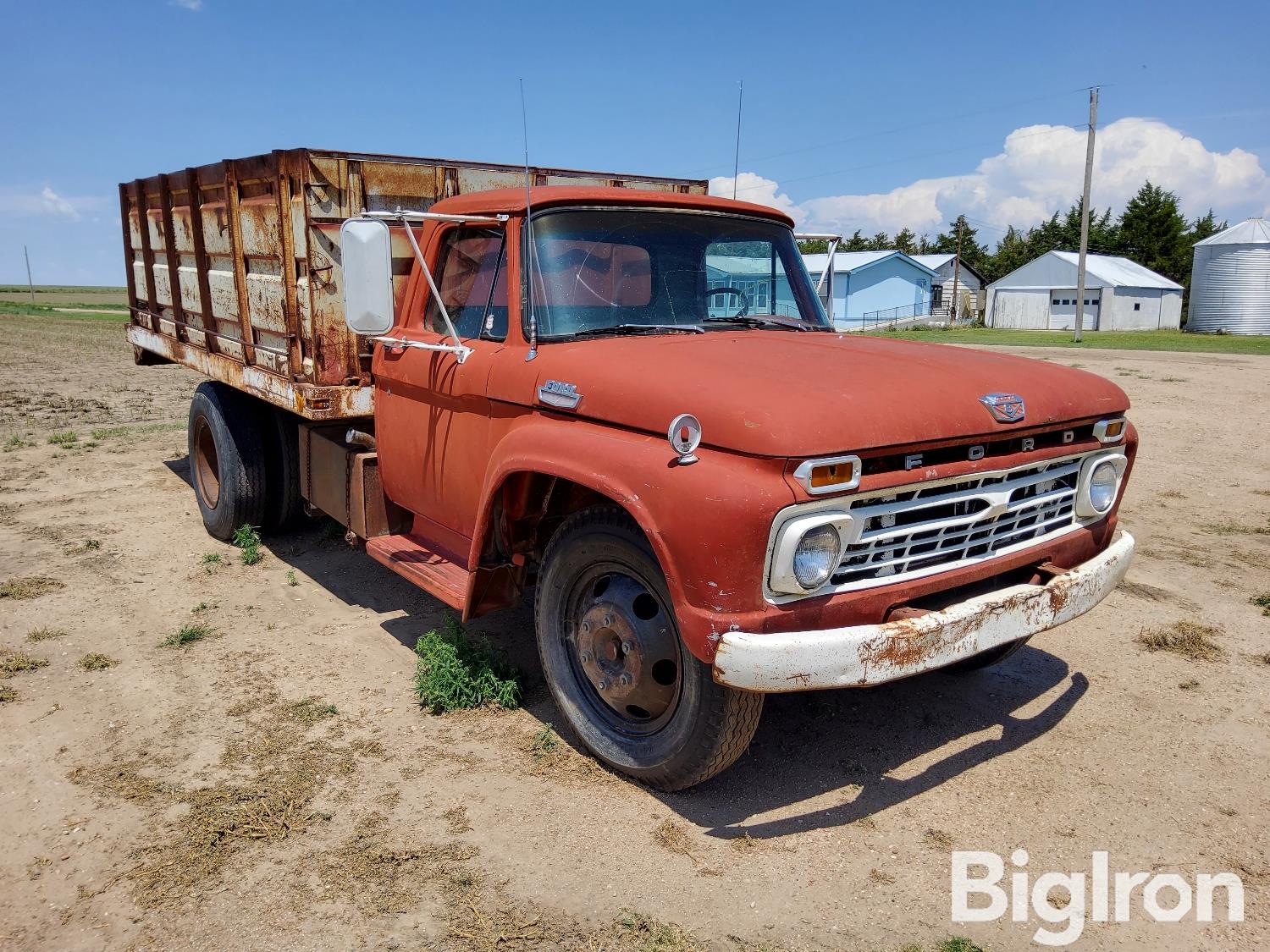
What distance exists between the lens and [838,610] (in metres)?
3.00

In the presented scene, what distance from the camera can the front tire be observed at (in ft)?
10.6

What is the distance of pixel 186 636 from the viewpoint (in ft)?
16.7

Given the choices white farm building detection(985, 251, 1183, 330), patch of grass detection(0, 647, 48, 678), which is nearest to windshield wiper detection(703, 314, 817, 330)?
patch of grass detection(0, 647, 48, 678)

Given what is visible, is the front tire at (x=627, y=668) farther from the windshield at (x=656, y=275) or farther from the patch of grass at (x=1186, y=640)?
the patch of grass at (x=1186, y=640)

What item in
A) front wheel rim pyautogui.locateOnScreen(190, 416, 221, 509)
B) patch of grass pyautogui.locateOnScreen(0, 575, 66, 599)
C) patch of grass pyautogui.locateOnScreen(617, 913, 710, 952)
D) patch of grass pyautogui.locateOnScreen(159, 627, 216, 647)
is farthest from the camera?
front wheel rim pyautogui.locateOnScreen(190, 416, 221, 509)

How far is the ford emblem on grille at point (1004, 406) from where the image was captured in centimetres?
328

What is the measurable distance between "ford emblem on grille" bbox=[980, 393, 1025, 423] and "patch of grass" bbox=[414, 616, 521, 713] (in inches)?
93.8

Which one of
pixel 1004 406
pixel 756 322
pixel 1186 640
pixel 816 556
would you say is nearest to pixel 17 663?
pixel 756 322

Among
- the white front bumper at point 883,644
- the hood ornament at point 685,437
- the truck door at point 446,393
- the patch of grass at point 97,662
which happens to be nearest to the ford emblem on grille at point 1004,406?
the white front bumper at point 883,644

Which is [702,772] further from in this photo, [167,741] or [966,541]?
[167,741]

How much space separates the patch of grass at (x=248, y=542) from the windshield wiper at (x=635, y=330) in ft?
12.3

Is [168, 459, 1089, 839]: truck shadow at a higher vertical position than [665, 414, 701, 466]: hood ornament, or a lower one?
lower

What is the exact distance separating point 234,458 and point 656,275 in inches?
151

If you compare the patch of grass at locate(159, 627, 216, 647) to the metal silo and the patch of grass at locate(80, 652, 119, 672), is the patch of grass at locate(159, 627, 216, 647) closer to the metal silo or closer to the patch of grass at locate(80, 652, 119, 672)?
the patch of grass at locate(80, 652, 119, 672)
